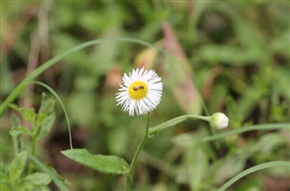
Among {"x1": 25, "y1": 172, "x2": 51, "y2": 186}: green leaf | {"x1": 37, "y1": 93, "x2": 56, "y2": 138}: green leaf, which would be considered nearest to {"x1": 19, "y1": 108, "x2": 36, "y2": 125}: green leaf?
{"x1": 37, "y1": 93, "x2": 56, "y2": 138}: green leaf

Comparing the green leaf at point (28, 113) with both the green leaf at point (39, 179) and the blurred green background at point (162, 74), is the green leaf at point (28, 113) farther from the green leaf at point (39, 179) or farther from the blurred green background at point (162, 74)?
the blurred green background at point (162, 74)

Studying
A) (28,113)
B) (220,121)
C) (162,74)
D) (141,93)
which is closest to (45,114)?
(28,113)

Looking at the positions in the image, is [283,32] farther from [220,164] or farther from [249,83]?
[220,164]

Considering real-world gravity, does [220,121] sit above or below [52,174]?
above

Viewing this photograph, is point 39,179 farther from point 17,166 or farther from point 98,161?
point 98,161

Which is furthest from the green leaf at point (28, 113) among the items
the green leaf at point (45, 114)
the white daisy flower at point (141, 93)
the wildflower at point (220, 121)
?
the wildflower at point (220, 121)

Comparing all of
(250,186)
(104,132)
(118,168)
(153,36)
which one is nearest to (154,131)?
(118,168)

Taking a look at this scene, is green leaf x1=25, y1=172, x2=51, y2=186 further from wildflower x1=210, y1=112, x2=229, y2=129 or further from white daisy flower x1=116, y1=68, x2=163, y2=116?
wildflower x1=210, y1=112, x2=229, y2=129
